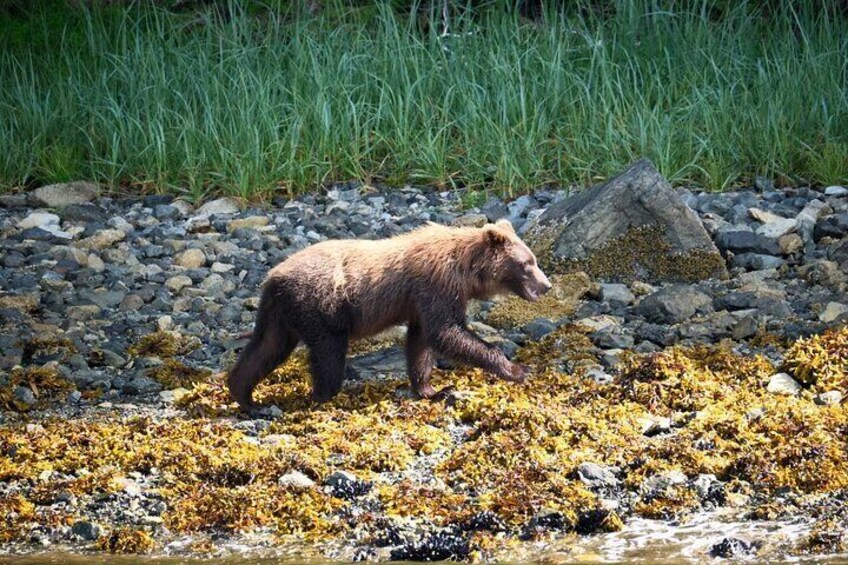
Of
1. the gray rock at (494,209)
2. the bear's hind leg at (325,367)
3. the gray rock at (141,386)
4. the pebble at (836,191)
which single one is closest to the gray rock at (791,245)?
the pebble at (836,191)

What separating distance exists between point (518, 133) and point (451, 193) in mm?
826

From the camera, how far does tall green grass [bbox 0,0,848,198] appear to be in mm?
11719

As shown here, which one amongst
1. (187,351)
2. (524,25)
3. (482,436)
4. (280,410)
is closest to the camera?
(482,436)

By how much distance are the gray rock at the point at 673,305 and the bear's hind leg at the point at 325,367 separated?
7.20 feet

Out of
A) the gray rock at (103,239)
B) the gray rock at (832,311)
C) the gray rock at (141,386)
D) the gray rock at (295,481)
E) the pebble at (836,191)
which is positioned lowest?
the pebble at (836,191)

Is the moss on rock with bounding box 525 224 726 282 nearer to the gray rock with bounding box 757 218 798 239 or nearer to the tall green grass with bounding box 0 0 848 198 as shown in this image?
the gray rock with bounding box 757 218 798 239

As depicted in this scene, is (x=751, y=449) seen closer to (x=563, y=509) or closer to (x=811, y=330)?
(x=563, y=509)

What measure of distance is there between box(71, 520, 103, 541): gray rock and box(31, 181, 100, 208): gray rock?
277 inches

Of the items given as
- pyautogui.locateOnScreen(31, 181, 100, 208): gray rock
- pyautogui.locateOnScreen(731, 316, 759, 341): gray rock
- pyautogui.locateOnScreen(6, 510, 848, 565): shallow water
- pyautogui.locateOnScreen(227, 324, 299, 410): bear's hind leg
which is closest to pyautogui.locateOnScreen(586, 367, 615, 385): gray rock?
pyautogui.locateOnScreen(731, 316, 759, 341): gray rock

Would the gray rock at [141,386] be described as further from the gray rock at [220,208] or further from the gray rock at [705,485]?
the gray rock at [220,208]

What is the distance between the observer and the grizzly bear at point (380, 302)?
715 centimetres

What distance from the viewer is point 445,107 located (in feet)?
40.6

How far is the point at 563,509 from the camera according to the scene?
5.46m

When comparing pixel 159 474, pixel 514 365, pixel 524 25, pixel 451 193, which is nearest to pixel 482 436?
pixel 514 365
